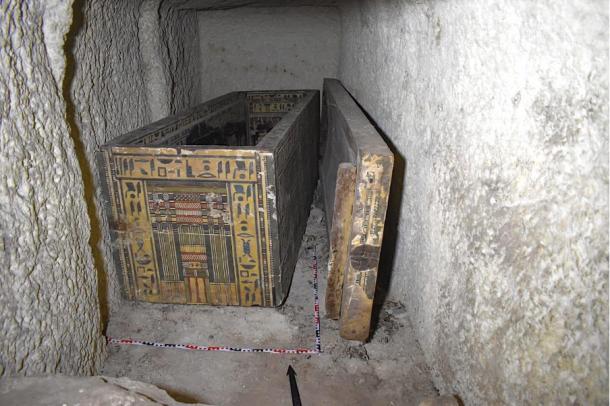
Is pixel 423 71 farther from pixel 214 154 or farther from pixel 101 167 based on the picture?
pixel 101 167

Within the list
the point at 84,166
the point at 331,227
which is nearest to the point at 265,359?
the point at 331,227

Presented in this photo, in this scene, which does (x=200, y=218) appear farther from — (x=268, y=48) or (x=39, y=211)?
(x=268, y=48)

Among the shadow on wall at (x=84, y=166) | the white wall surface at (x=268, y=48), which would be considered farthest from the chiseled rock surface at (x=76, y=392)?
the white wall surface at (x=268, y=48)

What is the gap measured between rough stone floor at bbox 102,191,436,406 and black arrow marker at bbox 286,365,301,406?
0.02 metres

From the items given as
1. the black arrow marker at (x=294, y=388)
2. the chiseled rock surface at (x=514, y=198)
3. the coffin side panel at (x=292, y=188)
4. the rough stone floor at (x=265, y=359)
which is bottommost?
the rough stone floor at (x=265, y=359)

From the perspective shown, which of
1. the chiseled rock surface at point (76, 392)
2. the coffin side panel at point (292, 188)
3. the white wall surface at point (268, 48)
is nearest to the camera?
the chiseled rock surface at point (76, 392)

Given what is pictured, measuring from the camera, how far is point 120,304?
1763mm

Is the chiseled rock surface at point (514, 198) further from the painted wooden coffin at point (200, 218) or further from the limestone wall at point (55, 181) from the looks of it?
the limestone wall at point (55, 181)

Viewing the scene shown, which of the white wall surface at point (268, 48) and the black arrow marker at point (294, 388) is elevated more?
the white wall surface at point (268, 48)

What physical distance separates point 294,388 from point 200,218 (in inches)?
28.6

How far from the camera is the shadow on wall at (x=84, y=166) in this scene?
1.47 meters

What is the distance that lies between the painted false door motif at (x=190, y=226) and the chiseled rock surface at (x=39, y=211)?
0.73 ft

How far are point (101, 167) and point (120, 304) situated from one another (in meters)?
0.62

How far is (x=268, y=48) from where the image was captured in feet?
13.2
